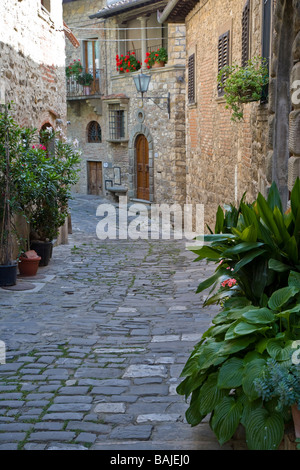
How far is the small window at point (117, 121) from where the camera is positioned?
23.5 m

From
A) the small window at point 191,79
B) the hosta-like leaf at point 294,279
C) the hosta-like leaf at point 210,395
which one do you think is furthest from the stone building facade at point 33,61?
the hosta-like leaf at point 210,395

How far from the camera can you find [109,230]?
14812 mm

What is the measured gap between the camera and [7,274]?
801 centimetres

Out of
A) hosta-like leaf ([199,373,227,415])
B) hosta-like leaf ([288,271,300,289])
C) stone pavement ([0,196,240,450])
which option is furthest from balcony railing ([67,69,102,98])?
hosta-like leaf ([199,373,227,415])

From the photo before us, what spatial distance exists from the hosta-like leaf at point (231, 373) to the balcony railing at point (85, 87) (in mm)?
22558

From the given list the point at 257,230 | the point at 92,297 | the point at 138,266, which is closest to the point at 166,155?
the point at 138,266

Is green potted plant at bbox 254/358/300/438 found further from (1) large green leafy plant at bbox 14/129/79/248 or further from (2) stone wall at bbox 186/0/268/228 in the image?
(1) large green leafy plant at bbox 14/129/79/248

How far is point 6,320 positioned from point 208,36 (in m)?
8.40

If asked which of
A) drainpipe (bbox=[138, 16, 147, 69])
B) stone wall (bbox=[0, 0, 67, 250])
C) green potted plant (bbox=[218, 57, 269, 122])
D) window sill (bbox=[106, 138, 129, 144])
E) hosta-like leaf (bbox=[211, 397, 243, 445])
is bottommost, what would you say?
hosta-like leaf (bbox=[211, 397, 243, 445])

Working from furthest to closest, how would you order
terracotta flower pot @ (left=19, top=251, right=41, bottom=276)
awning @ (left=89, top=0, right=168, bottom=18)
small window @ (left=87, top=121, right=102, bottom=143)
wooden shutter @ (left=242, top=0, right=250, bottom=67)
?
1. small window @ (left=87, top=121, right=102, bottom=143)
2. awning @ (left=89, top=0, right=168, bottom=18)
3. terracotta flower pot @ (left=19, top=251, right=41, bottom=276)
4. wooden shutter @ (left=242, top=0, right=250, bottom=67)

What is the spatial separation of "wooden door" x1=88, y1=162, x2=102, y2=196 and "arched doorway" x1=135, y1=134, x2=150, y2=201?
367 cm

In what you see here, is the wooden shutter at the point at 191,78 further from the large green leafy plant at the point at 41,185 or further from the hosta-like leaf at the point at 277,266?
the hosta-like leaf at the point at 277,266

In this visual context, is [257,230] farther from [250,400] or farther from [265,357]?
[250,400]

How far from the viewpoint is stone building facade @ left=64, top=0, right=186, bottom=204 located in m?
19.0
